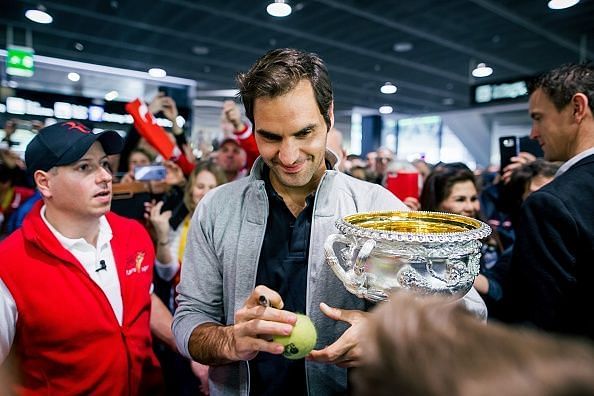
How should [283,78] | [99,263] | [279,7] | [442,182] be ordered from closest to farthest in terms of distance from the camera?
[283,78] < [99,263] < [442,182] < [279,7]

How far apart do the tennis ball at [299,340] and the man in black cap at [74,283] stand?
37.2 inches

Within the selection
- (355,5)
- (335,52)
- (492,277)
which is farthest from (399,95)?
(492,277)

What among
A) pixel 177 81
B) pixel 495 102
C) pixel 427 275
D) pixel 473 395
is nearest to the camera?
pixel 473 395

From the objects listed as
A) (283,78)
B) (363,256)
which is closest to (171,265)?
(283,78)

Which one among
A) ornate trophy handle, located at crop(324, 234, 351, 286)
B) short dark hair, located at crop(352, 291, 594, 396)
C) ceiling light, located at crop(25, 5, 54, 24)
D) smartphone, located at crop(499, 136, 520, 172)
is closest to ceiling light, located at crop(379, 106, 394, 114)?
ceiling light, located at crop(25, 5, 54, 24)

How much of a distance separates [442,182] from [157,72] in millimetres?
10419

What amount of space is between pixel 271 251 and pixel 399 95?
49.7 feet

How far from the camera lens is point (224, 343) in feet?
3.08

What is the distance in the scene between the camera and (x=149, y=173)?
278cm

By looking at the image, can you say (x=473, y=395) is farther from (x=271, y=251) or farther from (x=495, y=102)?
(x=495, y=102)

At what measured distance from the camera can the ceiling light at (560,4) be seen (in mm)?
6076

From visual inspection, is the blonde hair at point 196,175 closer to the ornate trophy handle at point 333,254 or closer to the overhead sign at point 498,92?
the ornate trophy handle at point 333,254

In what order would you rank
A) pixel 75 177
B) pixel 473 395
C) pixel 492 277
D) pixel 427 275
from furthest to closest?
pixel 492 277 < pixel 75 177 < pixel 427 275 < pixel 473 395

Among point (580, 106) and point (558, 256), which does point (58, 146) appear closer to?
point (558, 256)
